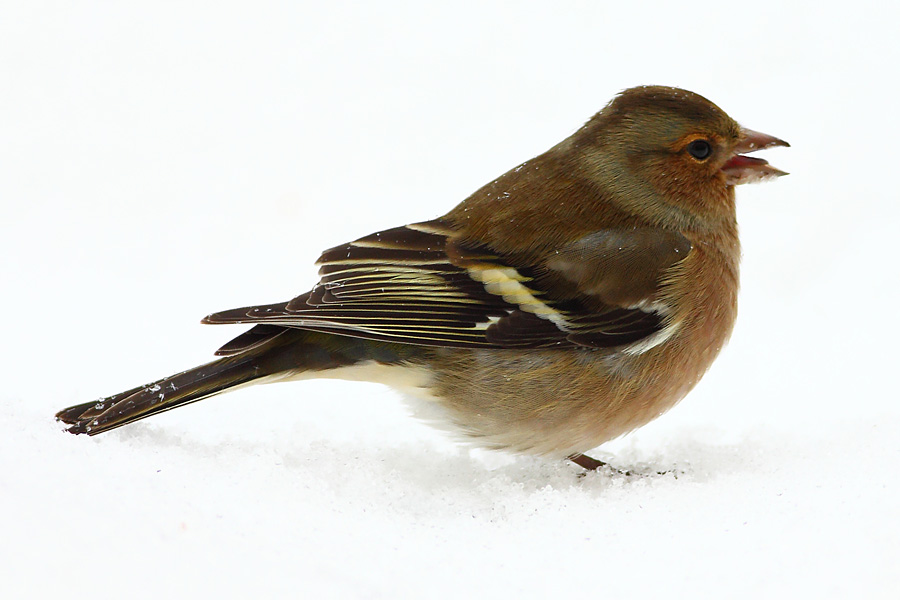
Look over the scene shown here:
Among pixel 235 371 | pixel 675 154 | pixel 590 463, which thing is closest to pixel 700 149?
pixel 675 154

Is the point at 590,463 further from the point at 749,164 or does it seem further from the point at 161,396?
the point at 161,396

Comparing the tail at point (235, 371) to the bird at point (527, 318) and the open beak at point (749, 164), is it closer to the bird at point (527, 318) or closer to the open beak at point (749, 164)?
the bird at point (527, 318)

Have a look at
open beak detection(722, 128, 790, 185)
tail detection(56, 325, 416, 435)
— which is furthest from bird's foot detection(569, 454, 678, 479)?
open beak detection(722, 128, 790, 185)

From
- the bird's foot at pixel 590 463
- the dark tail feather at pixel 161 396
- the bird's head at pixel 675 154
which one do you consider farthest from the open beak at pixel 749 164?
the dark tail feather at pixel 161 396

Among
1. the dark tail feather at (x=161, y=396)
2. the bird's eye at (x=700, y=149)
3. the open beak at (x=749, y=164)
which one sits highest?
the bird's eye at (x=700, y=149)

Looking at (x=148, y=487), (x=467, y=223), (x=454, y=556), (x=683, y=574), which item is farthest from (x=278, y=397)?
(x=683, y=574)

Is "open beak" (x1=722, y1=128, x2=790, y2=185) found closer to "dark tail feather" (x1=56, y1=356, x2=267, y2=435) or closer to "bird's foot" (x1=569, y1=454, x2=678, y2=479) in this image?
"bird's foot" (x1=569, y1=454, x2=678, y2=479)
